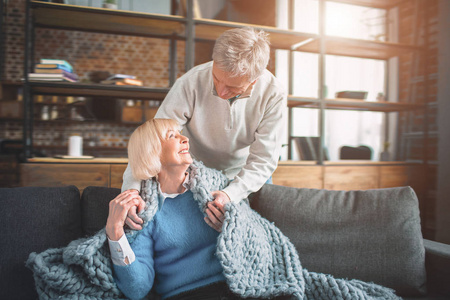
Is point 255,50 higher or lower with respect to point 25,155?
higher

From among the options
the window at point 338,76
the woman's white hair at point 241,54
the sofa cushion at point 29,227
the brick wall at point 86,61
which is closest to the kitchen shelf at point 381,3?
the window at point 338,76

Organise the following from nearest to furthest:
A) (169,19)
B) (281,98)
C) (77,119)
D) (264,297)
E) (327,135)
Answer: (264,297) < (281,98) < (169,19) < (327,135) < (77,119)

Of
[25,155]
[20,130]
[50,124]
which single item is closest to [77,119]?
[50,124]

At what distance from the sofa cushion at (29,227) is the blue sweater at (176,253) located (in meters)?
0.33

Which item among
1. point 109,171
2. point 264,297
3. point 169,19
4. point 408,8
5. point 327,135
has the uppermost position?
point 408,8

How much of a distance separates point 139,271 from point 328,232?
0.79m

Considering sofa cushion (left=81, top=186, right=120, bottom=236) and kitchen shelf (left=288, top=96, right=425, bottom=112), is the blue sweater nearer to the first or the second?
sofa cushion (left=81, top=186, right=120, bottom=236)

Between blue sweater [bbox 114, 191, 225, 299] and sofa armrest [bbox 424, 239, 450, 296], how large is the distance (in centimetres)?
88

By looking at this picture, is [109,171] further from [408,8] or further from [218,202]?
[408,8]

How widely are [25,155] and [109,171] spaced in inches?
23.2

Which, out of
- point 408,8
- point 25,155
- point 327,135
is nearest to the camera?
point 25,155

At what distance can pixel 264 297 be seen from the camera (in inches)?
47.9

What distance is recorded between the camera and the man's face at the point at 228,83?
1.33m

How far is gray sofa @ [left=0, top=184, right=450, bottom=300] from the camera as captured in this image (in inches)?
51.2
